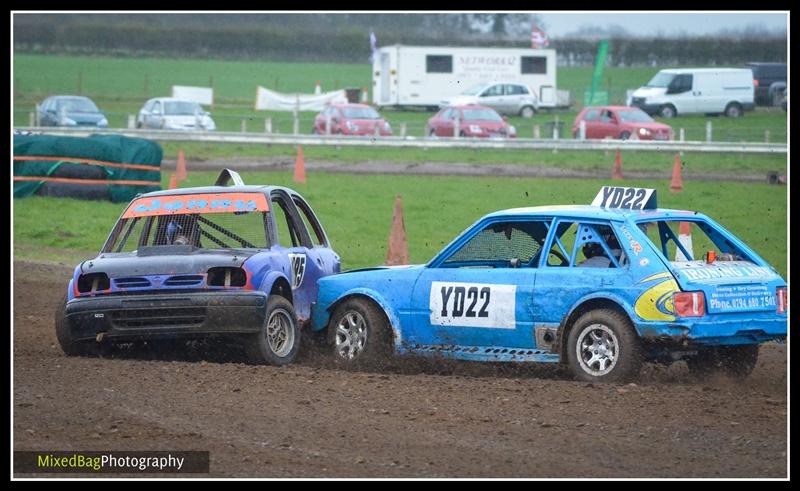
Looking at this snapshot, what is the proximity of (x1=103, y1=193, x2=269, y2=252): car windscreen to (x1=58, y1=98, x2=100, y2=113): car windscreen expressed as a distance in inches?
1231

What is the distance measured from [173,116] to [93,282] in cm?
3105

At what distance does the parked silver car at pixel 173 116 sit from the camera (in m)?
40.2

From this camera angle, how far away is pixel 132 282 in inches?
389

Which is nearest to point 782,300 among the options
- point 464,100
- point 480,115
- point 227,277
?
point 227,277

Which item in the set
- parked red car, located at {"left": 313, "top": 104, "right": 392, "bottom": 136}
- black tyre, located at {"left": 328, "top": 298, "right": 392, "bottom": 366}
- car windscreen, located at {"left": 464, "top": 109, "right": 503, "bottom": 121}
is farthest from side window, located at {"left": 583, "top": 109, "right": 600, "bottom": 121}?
black tyre, located at {"left": 328, "top": 298, "right": 392, "bottom": 366}

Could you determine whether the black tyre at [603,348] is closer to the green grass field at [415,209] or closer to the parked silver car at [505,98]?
the green grass field at [415,209]

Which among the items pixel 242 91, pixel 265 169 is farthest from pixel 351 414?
pixel 242 91

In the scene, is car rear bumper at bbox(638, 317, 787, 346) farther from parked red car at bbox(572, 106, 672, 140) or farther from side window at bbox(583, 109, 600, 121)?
side window at bbox(583, 109, 600, 121)

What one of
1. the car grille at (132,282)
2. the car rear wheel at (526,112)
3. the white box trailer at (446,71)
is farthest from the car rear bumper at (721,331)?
the white box trailer at (446,71)

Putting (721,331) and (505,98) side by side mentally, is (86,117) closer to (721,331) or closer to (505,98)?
(505,98)

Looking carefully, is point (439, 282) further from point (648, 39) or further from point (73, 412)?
point (648, 39)

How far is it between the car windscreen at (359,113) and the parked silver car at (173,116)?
479cm

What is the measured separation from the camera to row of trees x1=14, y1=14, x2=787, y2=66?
211ft

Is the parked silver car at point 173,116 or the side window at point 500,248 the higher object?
the parked silver car at point 173,116
